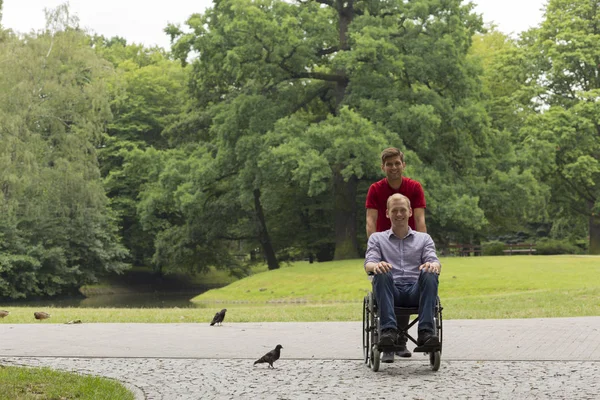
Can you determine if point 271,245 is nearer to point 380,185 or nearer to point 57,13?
point 57,13

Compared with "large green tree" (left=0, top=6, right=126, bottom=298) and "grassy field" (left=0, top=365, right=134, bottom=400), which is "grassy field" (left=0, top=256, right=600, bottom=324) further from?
"grassy field" (left=0, top=365, right=134, bottom=400)

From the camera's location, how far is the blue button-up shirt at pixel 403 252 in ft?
27.8

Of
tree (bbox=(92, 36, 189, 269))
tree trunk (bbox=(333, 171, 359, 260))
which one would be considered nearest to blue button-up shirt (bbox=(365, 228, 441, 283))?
tree trunk (bbox=(333, 171, 359, 260))

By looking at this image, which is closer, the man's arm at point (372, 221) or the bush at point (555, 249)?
the man's arm at point (372, 221)

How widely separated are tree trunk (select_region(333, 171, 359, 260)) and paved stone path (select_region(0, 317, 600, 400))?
27.5m

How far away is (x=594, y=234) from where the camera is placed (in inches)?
1914

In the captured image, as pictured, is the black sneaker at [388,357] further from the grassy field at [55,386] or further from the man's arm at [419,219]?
the grassy field at [55,386]

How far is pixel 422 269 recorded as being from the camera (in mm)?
8211

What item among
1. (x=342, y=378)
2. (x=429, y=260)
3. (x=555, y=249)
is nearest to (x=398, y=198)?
Answer: (x=429, y=260)

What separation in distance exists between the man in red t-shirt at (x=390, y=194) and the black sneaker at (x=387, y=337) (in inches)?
22.9

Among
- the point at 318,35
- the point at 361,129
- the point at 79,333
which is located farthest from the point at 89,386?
the point at 318,35

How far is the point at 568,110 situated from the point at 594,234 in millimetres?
6948

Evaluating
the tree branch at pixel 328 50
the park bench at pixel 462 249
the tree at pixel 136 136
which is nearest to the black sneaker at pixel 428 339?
the tree branch at pixel 328 50

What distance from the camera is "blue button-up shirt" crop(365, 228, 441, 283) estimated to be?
8484mm
